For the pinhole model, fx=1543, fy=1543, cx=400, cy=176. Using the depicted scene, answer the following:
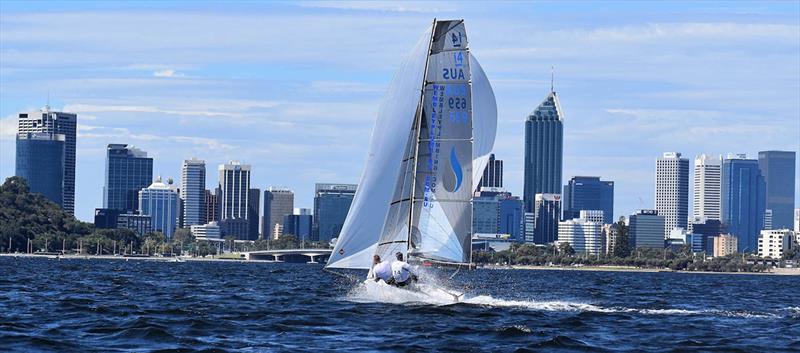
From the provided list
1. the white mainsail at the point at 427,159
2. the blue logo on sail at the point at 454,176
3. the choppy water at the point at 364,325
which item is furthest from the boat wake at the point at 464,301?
the blue logo on sail at the point at 454,176

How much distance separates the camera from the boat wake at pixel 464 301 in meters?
42.4

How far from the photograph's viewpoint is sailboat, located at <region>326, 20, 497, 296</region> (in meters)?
41.9

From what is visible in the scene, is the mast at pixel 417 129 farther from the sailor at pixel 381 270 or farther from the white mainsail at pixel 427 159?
the sailor at pixel 381 270

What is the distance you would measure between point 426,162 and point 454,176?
34.6 inches

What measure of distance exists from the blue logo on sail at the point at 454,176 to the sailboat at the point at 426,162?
28 millimetres

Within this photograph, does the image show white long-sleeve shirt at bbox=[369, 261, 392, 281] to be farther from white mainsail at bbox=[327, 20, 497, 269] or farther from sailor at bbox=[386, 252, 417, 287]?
white mainsail at bbox=[327, 20, 497, 269]

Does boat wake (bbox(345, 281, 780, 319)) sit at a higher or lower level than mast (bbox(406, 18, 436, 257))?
lower

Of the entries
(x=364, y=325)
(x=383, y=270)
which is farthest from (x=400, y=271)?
(x=364, y=325)

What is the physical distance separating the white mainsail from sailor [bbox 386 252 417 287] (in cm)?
87

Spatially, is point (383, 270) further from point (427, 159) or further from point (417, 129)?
point (417, 129)

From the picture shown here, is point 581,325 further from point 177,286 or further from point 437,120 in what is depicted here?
point 177,286

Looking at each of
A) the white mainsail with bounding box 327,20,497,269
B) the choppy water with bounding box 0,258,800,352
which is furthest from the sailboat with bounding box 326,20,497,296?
the choppy water with bounding box 0,258,800,352

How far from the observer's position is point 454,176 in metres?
42.8

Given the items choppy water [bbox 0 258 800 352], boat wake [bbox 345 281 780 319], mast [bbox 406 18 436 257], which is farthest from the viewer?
boat wake [bbox 345 281 780 319]
